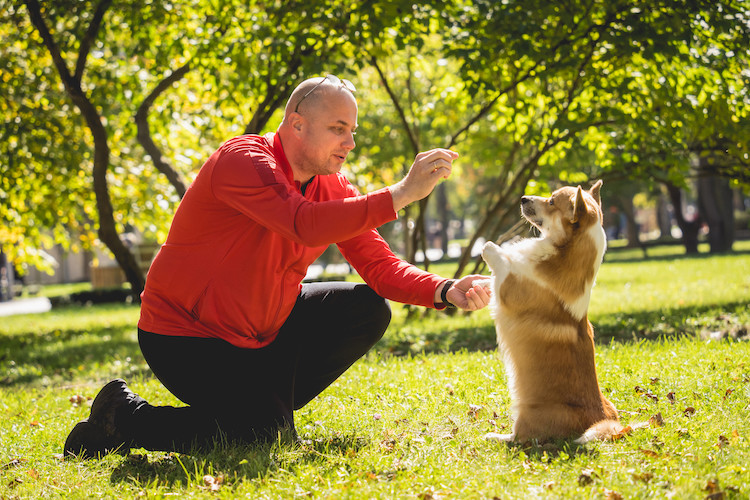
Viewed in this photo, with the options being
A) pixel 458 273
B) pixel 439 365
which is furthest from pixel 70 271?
pixel 439 365

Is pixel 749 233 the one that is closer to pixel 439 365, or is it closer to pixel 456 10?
pixel 456 10

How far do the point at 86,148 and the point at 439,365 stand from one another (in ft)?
24.1

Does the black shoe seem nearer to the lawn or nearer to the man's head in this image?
the lawn

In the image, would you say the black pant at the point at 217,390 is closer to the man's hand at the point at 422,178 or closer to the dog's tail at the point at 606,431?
the man's hand at the point at 422,178

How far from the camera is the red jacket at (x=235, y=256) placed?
3.14 m

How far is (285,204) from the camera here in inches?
120

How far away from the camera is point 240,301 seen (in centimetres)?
339

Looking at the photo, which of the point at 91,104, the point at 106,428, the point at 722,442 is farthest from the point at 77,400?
the point at 722,442

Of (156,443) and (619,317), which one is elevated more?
(156,443)

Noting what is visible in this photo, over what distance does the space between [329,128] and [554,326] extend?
59.7 inches

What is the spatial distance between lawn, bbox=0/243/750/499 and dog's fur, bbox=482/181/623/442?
0.14m

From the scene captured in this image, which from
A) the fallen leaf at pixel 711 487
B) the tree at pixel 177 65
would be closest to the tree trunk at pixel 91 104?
the tree at pixel 177 65

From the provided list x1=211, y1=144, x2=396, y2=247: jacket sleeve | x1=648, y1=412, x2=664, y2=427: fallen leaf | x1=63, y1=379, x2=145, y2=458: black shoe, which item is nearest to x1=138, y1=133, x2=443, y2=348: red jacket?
x1=211, y1=144, x2=396, y2=247: jacket sleeve

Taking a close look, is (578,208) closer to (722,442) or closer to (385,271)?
(385,271)
